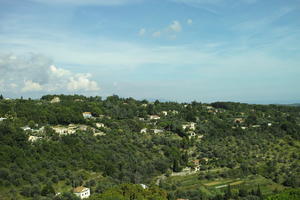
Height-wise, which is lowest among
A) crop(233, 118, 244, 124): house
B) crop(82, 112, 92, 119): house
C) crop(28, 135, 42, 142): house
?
crop(28, 135, 42, 142): house

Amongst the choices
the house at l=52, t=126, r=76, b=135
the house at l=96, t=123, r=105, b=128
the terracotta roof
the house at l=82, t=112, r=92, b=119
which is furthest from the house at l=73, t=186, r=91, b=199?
the house at l=82, t=112, r=92, b=119

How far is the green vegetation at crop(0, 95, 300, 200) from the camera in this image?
122 ft

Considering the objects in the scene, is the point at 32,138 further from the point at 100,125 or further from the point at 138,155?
the point at 100,125

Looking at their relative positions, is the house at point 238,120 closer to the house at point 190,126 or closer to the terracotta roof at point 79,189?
the house at point 190,126

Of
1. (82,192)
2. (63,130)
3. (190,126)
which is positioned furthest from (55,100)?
(82,192)

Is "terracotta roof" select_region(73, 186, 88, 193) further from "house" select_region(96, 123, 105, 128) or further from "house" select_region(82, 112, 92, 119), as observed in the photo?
"house" select_region(82, 112, 92, 119)

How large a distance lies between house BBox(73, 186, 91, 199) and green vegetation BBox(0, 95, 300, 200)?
1.22m

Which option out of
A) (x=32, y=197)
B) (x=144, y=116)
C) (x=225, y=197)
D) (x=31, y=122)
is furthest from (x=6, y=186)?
(x=144, y=116)

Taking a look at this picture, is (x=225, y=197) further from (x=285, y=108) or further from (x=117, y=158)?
(x=285, y=108)

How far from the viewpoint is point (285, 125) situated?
7144cm

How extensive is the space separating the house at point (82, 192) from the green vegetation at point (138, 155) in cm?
122

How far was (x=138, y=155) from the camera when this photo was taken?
50938mm

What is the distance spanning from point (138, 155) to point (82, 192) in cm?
1690

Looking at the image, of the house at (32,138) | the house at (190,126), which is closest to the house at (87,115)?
the house at (32,138)
